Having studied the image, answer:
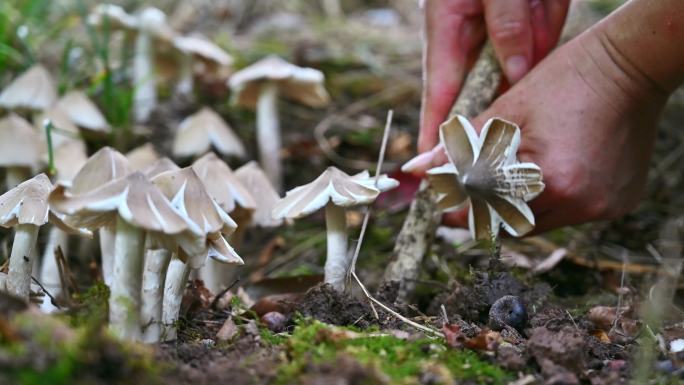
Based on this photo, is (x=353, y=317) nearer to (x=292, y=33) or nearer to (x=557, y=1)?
(x=557, y=1)

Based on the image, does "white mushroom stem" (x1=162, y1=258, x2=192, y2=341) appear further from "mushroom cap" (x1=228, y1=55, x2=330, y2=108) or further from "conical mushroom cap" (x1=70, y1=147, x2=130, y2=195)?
"mushroom cap" (x1=228, y1=55, x2=330, y2=108)

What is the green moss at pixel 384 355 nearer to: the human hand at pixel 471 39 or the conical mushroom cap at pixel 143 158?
the human hand at pixel 471 39

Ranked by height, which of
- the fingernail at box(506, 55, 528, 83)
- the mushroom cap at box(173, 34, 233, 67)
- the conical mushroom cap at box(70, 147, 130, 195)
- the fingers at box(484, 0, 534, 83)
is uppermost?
the fingers at box(484, 0, 534, 83)

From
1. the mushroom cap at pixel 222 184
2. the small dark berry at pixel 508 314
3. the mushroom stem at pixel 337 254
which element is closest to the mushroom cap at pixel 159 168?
the mushroom cap at pixel 222 184

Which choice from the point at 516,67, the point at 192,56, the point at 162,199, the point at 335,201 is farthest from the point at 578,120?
the point at 192,56

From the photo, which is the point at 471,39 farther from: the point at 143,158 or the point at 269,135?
the point at 269,135

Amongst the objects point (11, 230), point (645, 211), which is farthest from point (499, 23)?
point (11, 230)

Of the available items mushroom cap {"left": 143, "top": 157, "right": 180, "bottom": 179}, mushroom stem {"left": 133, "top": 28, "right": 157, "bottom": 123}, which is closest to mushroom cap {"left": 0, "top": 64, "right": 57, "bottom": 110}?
mushroom stem {"left": 133, "top": 28, "right": 157, "bottom": 123}
